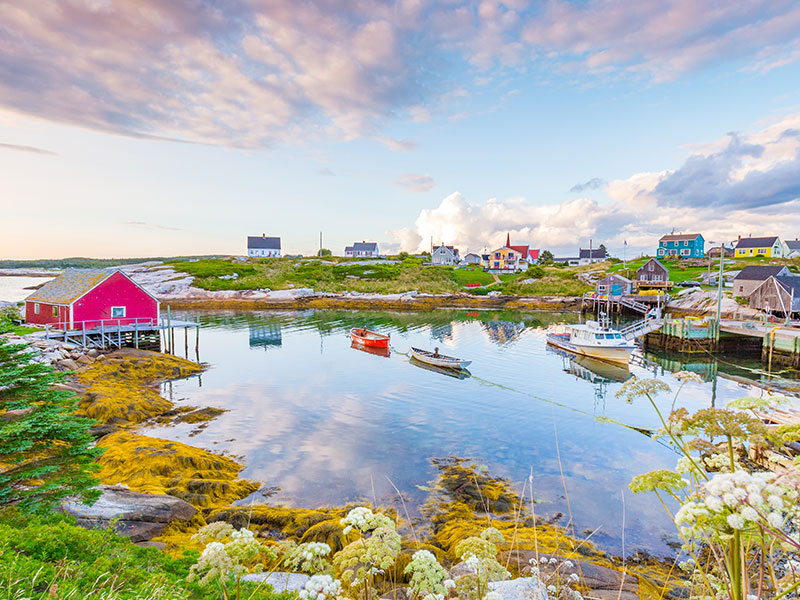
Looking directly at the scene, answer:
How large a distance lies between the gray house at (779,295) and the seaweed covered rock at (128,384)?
6258 cm

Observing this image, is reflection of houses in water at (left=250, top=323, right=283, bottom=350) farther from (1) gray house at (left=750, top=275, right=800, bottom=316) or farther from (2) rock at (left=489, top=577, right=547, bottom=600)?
(1) gray house at (left=750, top=275, right=800, bottom=316)

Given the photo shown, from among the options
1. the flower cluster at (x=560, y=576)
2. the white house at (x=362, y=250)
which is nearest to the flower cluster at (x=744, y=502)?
the flower cluster at (x=560, y=576)

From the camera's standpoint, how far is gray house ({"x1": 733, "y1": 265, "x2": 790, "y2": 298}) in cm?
5857

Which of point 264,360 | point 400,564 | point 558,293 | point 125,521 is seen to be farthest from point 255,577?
point 558,293

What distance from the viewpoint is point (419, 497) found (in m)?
16.0

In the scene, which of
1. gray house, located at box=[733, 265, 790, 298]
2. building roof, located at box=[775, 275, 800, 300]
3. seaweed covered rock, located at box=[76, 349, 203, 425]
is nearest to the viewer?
seaweed covered rock, located at box=[76, 349, 203, 425]

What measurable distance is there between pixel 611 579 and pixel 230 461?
599 inches

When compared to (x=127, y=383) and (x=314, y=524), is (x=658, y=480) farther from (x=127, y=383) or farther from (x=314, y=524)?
(x=127, y=383)

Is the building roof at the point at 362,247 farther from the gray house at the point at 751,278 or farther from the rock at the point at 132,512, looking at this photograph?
the rock at the point at 132,512

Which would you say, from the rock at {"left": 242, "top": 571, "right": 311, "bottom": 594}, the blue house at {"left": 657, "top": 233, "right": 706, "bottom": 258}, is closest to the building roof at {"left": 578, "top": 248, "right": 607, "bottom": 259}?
the blue house at {"left": 657, "top": 233, "right": 706, "bottom": 258}

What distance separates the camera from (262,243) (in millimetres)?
160500

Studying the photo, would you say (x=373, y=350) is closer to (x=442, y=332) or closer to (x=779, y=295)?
(x=442, y=332)

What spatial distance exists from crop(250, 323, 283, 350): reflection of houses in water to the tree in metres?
38.1

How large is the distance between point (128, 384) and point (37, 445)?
23.4 m
